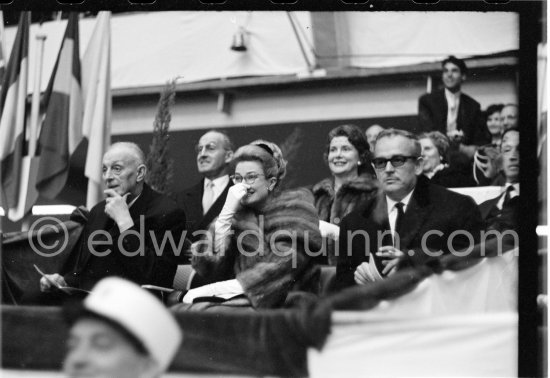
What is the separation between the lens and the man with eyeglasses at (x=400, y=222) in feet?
13.4

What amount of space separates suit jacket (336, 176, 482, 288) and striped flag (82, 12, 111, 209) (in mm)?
1102

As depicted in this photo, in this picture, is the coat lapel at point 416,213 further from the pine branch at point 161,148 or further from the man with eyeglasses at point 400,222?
the pine branch at point 161,148

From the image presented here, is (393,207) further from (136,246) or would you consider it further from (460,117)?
Result: (136,246)

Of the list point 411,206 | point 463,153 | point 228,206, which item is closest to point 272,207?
point 228,206

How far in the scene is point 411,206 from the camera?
164 inches

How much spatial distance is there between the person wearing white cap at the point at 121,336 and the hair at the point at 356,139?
125 cm

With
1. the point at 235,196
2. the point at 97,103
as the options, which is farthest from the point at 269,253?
the point at 97,103

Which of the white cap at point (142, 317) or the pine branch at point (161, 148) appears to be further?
the pine branch at point (161, 148)

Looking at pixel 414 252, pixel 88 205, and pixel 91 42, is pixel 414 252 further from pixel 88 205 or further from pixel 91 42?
pixel 91 42

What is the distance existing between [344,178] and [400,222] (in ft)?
1.03

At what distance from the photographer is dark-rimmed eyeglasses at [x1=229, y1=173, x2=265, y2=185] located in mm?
4133

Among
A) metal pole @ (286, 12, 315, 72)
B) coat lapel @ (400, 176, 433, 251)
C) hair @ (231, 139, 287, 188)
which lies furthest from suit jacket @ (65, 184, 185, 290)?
coat lapel @ (400, 176, 433, 251)

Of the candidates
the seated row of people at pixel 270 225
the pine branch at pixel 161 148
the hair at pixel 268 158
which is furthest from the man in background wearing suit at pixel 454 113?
the pine branch at pixel 161 148

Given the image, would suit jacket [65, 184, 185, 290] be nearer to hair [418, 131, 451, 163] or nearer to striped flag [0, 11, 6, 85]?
striped flag [0, 11, 6, 85]
